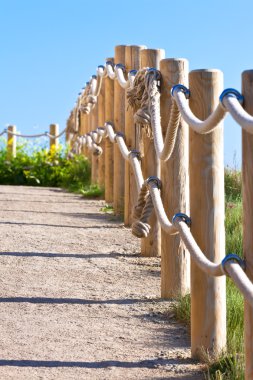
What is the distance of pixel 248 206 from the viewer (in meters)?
3.14

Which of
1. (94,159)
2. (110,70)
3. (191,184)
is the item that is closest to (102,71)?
(110,70)

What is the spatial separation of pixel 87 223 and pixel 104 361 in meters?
4.25

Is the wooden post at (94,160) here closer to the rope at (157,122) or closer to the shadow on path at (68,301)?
the rope at (157,122)

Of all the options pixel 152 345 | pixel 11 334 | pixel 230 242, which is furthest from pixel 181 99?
pixel 230 242

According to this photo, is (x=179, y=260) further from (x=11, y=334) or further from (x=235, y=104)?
(x=235, y=104)

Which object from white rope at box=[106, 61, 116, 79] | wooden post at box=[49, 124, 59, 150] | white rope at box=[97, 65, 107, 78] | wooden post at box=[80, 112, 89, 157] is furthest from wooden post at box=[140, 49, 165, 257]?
wooden post at box=[49, 124, 59, 150]

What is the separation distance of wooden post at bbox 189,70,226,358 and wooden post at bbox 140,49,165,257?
203 cm

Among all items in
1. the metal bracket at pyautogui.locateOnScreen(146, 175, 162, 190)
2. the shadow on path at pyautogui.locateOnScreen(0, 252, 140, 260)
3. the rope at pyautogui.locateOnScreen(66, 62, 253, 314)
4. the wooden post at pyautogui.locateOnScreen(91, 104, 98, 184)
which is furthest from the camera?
the wooden post at pyautogui.locateOnScreen(91, 104, 98, 184)

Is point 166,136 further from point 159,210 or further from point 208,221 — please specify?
point 208,221

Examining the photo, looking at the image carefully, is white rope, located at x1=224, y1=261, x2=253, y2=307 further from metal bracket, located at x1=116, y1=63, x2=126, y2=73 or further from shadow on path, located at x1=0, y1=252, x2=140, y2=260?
metal bracket, located at x1=116, y1=63, x2=126, y2=73

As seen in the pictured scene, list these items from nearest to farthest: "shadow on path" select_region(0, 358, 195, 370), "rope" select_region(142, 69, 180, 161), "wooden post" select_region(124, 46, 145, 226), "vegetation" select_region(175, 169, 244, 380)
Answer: "vegetation" select_region(175, 169, 244, 380), "shadow on path" select_region(0, 358, 195, 370), "rope" select_region(142, 69, 180, 161), "wooden post" select_region(124, 46, 145, 226)

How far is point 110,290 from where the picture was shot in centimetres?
519

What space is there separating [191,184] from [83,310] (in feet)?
4.04

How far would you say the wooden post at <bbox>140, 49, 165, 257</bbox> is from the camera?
5.97 meters
